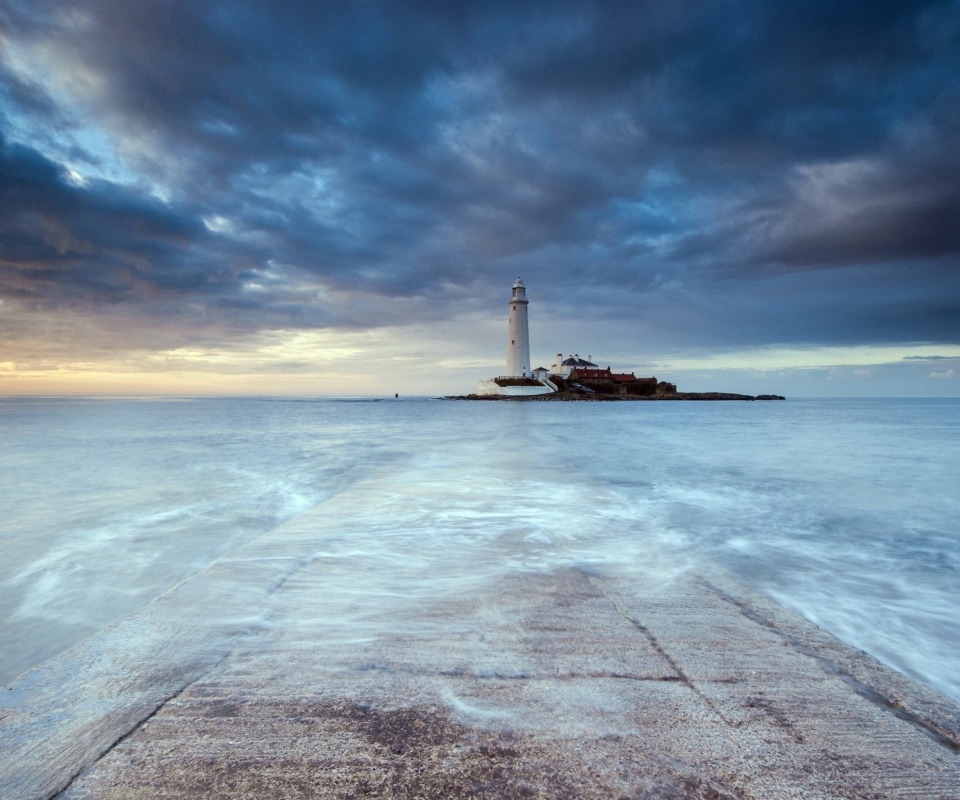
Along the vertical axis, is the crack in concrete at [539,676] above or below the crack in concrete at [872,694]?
above

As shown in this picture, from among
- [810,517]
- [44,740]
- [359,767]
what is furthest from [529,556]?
[810,517]

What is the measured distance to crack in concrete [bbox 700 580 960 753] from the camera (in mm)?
1711

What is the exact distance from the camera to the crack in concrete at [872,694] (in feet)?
5.61

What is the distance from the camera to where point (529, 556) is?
4145 millimetres

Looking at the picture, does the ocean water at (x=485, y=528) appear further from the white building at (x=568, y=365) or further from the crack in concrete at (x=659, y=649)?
the white building at (x=568, y=365)

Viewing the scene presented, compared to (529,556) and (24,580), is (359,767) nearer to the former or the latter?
(529,556)

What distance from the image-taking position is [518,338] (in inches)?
2402

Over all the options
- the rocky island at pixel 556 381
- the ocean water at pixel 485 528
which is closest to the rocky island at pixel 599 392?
the rocky island at pixel 556 381

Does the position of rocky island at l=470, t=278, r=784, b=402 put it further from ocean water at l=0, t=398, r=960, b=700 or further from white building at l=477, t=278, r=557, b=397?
ocean water at l=0, t=398, r=960, b=700

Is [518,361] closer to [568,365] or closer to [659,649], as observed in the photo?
[568,365]

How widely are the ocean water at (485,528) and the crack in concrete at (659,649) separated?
749mm

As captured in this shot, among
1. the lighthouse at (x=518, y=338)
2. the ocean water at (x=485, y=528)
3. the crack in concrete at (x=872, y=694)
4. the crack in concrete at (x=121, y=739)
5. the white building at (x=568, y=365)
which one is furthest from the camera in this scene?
the white building at (x=568, y=365)

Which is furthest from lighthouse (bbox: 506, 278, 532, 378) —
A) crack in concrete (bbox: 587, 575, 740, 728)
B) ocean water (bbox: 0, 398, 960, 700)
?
crack in concrete (bbox: 587, 575, 740, 728)

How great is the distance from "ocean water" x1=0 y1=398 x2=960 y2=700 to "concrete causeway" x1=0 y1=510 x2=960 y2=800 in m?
0.64
